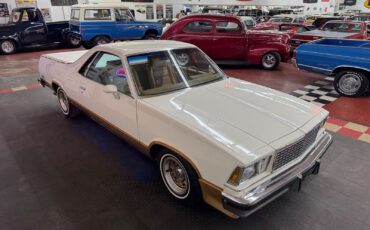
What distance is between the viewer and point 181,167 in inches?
89.8

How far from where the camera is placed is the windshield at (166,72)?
8.73ft

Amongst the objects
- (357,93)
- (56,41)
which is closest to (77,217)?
(357,93)

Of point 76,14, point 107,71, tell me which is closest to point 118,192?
point 107,71

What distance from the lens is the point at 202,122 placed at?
2143 mm

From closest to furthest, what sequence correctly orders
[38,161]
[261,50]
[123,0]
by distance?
[38,161], [261,50], [123,0]

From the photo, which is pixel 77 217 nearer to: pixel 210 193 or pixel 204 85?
pixel 210 193

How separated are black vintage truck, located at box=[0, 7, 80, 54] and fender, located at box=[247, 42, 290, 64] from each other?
7509 mm

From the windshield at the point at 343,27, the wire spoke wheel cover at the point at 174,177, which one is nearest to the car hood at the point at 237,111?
the wire spoke wheel cover at the point at 174,177

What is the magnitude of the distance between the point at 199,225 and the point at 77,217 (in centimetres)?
107

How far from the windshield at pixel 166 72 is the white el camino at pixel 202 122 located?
1cm

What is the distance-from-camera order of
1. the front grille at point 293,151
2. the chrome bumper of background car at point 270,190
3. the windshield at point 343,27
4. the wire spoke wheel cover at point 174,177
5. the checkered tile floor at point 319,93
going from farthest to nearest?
1. the windshield at point 343,27
2. the checkered tile floor at point 319,93
3. the wire spoke wheel cover at point 174,177
4. the front grille at point 293,151
5. the chrome bumper of background car at point 270,190

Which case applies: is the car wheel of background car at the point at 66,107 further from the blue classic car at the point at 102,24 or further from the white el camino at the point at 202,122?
the blue classic car at the point at 102,24

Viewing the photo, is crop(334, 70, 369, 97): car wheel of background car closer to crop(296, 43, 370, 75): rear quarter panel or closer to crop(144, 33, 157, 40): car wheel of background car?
crop(296, 43, 370, 75): rear quarter panel

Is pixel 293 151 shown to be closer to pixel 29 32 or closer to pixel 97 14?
pixel 97 14
